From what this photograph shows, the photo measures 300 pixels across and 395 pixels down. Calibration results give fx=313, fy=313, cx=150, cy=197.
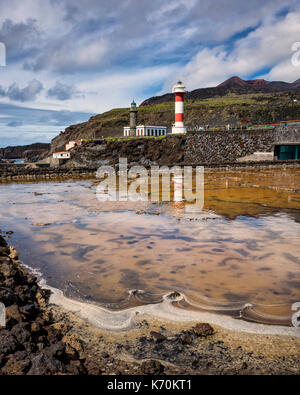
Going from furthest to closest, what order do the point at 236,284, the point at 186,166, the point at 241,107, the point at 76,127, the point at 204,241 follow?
the point at 76,127, the point at 241,107, the point at 186,166, the point at 204,241, the point at 236,284

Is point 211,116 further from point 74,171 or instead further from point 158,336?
point 158,336

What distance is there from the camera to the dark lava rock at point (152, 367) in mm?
3279

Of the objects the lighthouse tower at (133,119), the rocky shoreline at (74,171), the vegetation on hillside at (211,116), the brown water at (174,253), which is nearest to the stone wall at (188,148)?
the rocky shoreline at (74,171)

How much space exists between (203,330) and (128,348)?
39.7 inches

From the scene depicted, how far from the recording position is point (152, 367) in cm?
330

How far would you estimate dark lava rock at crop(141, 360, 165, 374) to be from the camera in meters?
3.28

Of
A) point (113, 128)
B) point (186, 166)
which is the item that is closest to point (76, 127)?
point (113, 128)

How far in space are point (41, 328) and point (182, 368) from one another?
5.77 ft

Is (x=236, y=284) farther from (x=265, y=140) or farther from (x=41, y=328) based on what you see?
(x=265, y=140)

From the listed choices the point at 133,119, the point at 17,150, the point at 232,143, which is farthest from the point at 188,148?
the point at 17,150

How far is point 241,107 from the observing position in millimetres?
71000

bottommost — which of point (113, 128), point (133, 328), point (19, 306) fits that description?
point (133, 328)

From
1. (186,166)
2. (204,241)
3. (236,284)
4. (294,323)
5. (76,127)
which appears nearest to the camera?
(294,323)
